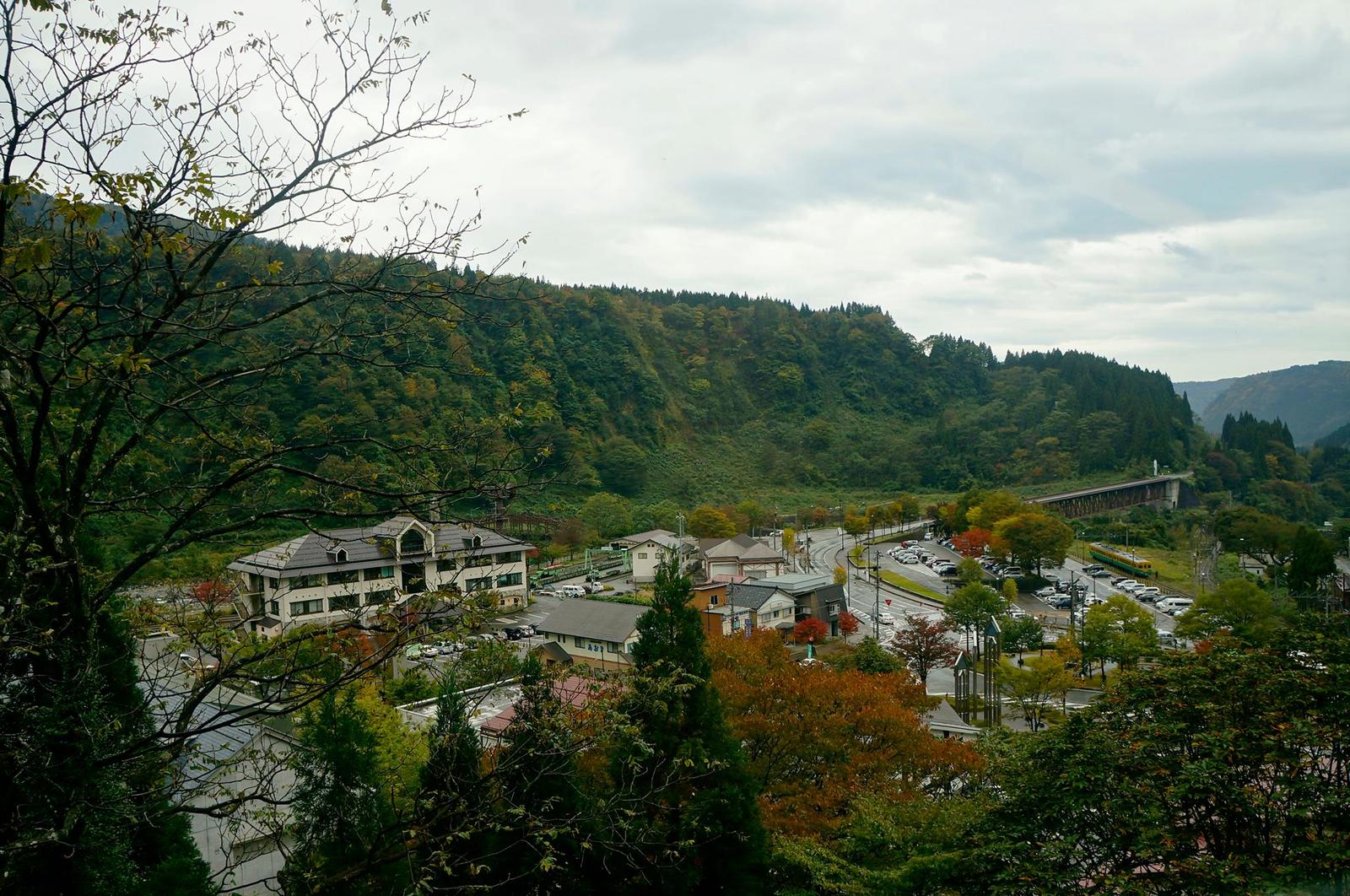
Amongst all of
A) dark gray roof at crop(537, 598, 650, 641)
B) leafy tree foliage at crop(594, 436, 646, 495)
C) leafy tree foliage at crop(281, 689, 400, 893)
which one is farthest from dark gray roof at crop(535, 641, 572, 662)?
leafy tree foliage at crop(594, 436, 646, 495)

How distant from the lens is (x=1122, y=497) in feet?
159

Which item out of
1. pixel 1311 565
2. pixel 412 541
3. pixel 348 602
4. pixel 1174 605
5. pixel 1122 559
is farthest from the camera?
pixel 1122 559

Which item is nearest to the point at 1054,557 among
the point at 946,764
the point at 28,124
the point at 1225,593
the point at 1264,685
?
the point at 1225,593

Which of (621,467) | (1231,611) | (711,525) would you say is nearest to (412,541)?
(1231,611)

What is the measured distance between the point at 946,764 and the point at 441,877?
6166mm

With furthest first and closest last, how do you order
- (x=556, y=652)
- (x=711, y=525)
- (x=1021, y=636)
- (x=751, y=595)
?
(x=711, y=525), (x=751, y=595), (x=1021, y=636), (x=556, y=652)

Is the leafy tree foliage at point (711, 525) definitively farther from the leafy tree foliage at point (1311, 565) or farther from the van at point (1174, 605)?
the leafy tree foliage at point (1311, 565)

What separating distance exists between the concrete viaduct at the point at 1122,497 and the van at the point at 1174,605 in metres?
18.0

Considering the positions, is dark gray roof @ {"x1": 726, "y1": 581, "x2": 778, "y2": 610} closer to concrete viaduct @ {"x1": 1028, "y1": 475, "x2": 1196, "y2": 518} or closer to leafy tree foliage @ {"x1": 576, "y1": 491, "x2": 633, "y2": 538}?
leafy tree foliage @ {"x1": 576, "y1": 491, "x2": 633, "y2": 538}

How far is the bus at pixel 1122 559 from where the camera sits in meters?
31.2

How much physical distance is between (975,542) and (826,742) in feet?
90.1

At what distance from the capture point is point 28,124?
2.64 m

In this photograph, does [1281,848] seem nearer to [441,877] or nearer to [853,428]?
[441,877]

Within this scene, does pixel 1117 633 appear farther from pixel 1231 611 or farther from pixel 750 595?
pixel 750 595
